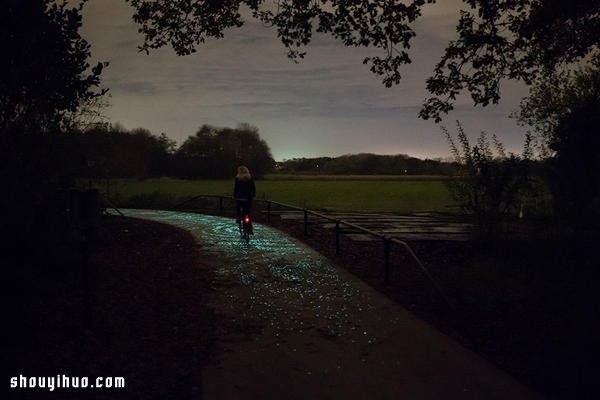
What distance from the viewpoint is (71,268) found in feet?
30.1

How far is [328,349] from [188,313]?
2443 mm

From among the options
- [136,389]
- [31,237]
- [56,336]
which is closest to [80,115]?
[31,237]

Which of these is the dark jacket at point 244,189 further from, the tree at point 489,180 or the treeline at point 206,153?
the treeline at point 206,153

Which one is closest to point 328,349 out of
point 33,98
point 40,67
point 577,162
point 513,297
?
point 513,297

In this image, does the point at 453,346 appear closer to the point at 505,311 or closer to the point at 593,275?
the point at 505,311

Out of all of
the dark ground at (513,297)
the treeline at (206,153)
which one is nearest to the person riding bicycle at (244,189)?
the dark ground at (513,297)

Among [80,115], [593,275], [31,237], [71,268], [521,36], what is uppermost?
[521,36]

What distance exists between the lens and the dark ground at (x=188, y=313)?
531 cm

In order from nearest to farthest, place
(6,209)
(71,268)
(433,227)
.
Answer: (6,209) < (71,268) < (433,227)

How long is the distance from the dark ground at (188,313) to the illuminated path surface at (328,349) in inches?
13.3

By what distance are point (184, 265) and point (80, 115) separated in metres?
4.50

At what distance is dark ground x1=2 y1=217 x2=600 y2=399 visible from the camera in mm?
5312

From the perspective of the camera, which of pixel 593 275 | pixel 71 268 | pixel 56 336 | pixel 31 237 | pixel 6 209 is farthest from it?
pixel 593 275

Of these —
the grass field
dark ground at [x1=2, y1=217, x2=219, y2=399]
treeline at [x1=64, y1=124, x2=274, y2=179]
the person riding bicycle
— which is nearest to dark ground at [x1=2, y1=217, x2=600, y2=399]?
dark ground at [x1=2, y1=217, x2=219, y2=399]
